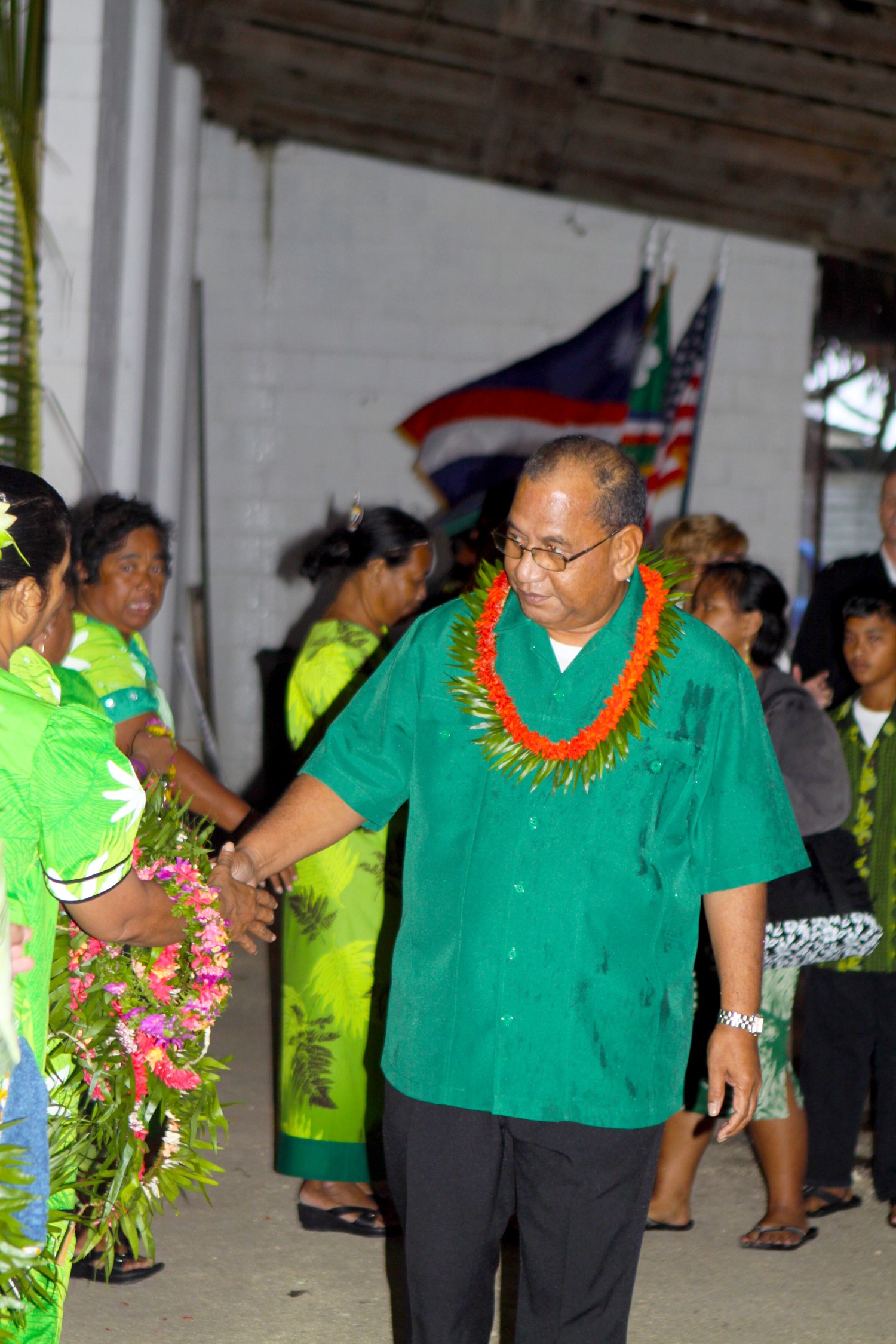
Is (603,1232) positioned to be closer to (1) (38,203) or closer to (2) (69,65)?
(1) (38,203)

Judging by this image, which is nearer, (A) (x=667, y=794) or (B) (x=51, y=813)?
(B) (x=51, y=813)

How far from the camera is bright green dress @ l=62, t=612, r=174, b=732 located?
320 centimetres

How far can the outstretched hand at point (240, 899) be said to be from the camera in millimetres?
2230

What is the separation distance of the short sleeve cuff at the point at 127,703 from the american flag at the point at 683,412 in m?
4.85

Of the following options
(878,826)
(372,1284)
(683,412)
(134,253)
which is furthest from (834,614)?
(683,412)

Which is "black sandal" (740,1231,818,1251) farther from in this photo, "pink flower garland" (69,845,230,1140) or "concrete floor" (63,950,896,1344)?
"pink flower garland" (69,845,230,1140)

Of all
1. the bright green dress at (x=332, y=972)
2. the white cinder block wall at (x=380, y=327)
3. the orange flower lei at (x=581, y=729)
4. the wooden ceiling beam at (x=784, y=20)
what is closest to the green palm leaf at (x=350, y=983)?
the bright green dress at (x=332, y=972)

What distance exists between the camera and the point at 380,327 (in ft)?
27.2

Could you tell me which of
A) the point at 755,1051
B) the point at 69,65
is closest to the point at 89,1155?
the point at 755,1051

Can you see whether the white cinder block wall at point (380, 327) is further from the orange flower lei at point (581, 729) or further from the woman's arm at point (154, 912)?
the orange flower lei at point (581, 729)

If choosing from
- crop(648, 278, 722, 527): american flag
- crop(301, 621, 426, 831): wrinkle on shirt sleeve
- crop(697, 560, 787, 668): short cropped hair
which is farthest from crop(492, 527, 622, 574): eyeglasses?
crop(648, 278, 722, 527): american flag

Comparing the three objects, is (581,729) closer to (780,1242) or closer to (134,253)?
(780,1242)

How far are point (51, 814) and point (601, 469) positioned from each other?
92cm

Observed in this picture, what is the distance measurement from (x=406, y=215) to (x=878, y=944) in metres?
5.87
